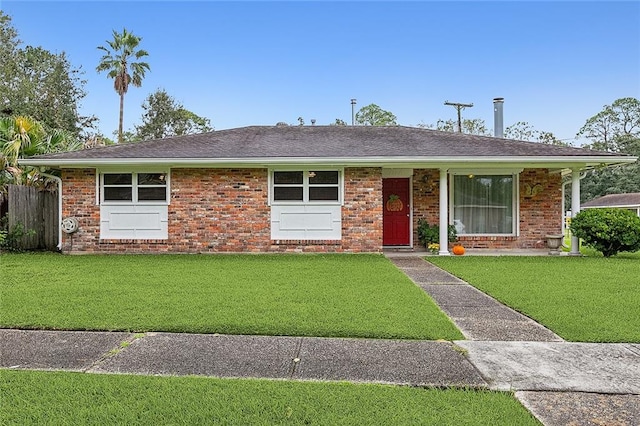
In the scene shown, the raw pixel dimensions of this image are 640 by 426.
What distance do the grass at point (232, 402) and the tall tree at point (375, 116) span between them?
38963 mm

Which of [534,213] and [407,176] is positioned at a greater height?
[407,176]

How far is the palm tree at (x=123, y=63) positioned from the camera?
26031mm

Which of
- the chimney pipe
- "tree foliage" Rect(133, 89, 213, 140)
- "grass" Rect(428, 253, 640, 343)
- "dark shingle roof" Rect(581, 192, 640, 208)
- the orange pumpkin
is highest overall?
"tree foliage" Rect(133, 89, 213, 140)

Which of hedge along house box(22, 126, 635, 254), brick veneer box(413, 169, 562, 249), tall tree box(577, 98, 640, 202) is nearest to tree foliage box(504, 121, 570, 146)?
tall tree box(577, 98, 640, 202)

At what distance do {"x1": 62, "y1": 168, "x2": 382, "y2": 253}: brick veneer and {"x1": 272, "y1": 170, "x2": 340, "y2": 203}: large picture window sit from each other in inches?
11.9

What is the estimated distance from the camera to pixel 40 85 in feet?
88.0

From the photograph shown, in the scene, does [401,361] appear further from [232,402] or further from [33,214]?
[33,214]

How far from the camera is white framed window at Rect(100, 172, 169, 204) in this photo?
1100 cm

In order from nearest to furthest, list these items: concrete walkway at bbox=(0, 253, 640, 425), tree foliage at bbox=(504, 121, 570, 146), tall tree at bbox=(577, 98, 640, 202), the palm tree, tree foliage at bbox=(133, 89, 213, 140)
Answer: concrete walkway at bbox=(0, 253, 640, 425)
the palm tree
tree foliage at bbox=(133, 89, 213, 140)
tall tree at bbox=(577, 98, 640, 202)
tree foliage at bbox=(504, 121, 570, 146)

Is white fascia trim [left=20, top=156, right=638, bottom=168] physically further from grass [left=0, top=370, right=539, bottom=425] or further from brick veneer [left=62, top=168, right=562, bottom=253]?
grass [left=0, top=370, right=539, bottom=425]

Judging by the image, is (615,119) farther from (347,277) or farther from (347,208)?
(347,277)

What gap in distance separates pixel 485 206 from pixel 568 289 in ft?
19.6

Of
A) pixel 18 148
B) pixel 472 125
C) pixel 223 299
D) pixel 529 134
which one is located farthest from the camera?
pixel 472 125

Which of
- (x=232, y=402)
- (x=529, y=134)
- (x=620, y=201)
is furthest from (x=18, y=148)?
(x=529, y=134)
